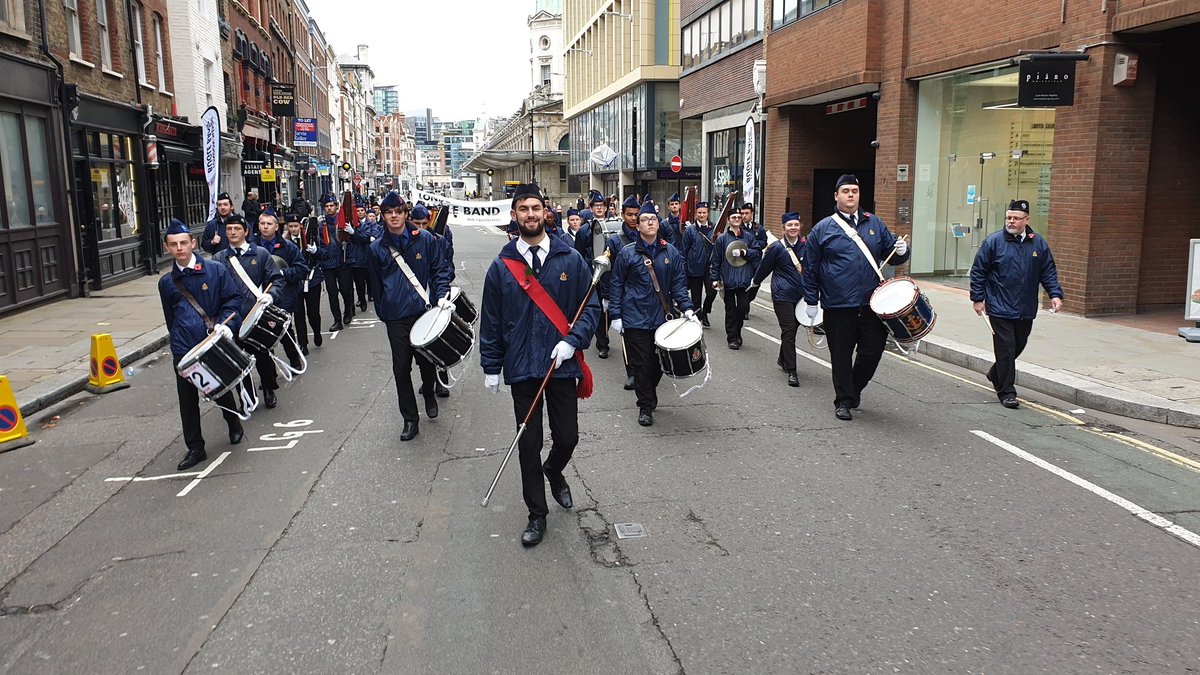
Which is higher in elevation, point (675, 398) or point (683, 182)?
point (683, 182)

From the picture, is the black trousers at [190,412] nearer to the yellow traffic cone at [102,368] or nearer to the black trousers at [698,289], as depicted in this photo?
the yellow traffic cone at [102,368]

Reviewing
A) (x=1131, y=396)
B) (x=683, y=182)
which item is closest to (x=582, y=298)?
(x=1131, y=396)

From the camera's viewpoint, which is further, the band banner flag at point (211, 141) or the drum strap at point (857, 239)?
the band banner flag at point (211, 141)

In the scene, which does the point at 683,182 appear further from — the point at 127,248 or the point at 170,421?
the point at 170,421

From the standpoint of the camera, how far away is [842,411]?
25.6 feet

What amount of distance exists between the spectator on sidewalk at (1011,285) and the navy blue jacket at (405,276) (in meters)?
4.95

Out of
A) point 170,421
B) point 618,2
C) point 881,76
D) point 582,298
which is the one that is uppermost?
point 618,2

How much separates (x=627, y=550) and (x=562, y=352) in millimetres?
1170

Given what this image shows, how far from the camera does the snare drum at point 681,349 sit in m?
7.46

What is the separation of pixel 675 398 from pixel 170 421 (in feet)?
15.7

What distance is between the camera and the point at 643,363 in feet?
25.8

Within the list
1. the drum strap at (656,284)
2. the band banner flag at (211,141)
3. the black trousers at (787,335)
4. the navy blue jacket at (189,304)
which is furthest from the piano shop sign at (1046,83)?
the band banner flag at (211,141)

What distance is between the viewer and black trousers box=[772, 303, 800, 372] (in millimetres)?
9555

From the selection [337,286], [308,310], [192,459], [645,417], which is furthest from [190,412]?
[337,286]
